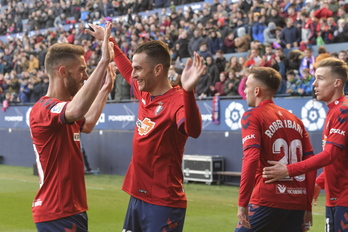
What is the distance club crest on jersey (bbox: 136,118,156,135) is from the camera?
4820 millimetres

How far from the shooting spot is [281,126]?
17.3ft

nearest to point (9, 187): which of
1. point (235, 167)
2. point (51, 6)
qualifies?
point (235, 167)

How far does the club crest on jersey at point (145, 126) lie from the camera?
15.8 feet

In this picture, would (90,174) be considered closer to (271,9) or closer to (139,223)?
(271,9)

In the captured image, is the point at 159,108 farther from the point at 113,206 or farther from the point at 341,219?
the point at 113,206

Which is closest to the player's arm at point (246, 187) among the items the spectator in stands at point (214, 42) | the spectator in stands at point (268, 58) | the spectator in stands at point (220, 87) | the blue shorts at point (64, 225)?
the blue shorts at point (64, 225)

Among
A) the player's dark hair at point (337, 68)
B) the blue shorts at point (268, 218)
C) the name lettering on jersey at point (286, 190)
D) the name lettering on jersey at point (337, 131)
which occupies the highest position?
the player's dark hair at point (337, 68)

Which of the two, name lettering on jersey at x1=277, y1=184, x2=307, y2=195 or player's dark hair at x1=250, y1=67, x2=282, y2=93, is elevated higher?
player's dark hair at x1=250, y1=67, x2=282, y2=93

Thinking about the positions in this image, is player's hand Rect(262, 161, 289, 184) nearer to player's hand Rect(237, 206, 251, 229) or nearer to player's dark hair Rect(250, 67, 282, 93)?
player's hand Rect(237, 206, 251, 229)

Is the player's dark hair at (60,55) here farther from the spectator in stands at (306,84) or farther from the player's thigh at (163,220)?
the spectator in stands at (306,84)

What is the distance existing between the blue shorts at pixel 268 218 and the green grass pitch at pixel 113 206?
4.41 m

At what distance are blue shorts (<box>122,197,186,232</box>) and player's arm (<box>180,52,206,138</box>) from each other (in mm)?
838

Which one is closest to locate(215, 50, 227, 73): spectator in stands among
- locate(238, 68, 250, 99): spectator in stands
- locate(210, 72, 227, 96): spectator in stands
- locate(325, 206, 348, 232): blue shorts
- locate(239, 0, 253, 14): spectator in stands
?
locate(210, 72, 227, 96): spectator in stands

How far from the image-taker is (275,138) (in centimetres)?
521
